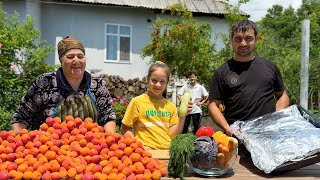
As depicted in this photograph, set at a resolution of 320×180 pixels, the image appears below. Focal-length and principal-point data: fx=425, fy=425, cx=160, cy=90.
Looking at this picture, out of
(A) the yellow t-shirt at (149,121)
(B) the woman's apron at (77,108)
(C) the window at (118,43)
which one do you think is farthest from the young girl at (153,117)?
(C) the window at (118,43)

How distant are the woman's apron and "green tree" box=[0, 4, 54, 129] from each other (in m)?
4.15

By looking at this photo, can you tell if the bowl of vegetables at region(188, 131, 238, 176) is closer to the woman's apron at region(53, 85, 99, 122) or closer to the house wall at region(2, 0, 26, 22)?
the woman's apron at region(53, 85, 99, 122)

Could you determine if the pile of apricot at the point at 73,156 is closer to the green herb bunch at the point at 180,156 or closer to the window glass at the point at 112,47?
the green herb bunch at the point at 180,156

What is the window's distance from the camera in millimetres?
14773

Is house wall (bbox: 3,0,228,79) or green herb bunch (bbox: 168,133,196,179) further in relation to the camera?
house wall (bbox: 3,0,228,79)

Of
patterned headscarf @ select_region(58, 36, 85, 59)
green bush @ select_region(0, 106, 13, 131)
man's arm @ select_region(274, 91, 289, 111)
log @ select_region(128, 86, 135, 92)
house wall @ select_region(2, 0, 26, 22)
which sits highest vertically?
house wall @ select_region(2, 0, 26, 22)

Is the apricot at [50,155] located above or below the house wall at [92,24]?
below

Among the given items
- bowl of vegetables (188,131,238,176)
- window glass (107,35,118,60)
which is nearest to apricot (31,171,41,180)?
bowl of vegetables (188,131,238,176)

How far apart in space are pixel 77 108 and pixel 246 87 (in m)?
1.21

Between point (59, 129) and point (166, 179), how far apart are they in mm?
709

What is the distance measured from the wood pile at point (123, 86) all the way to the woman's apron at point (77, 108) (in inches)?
428

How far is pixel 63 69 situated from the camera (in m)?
2.93

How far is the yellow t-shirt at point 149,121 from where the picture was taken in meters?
3.22

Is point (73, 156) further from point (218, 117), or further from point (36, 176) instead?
point (218, 117)
